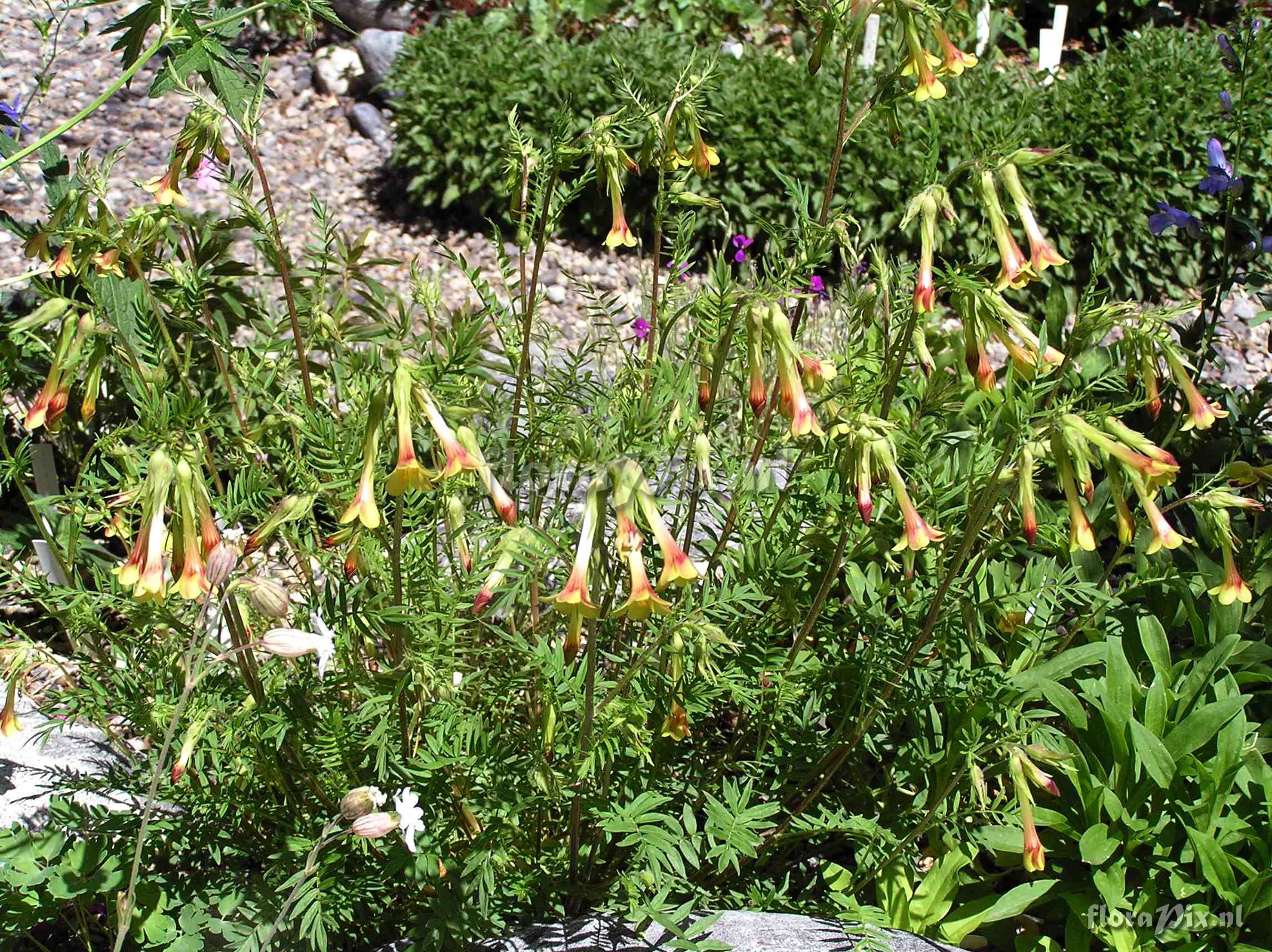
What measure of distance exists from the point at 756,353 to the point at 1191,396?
0.75 metres

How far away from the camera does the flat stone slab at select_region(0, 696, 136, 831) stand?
89.4 inches

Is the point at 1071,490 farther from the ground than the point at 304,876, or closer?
farther from the ground

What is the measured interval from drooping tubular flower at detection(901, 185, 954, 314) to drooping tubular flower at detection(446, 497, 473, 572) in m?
0.81

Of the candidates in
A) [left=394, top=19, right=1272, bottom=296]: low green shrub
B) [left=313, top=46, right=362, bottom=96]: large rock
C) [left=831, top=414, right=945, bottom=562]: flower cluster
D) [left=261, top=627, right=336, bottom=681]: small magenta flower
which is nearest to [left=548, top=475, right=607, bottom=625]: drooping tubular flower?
[left=261, top=627, right=336, bottom=681]: small magenta flower

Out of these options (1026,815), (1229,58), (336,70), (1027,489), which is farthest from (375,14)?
(1026,815)

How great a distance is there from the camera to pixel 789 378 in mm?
1740

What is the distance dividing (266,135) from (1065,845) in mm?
5378

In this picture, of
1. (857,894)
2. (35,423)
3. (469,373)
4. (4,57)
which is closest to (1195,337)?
(857,894)

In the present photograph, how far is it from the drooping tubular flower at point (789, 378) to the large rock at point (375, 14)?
5898mm

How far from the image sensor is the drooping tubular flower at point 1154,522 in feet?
5.22

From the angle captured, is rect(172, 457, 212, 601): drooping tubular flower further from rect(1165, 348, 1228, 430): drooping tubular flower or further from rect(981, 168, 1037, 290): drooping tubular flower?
rect(1165, 348, 1228, 430): drooping tubular flower

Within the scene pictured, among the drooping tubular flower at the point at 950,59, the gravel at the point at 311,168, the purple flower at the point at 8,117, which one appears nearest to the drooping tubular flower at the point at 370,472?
the drooping tubular flower at the point at 950,59

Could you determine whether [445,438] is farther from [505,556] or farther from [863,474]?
[863,474]

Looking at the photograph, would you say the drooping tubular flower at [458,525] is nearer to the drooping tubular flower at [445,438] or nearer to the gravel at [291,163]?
the drooping tubular flower at [445,438]
